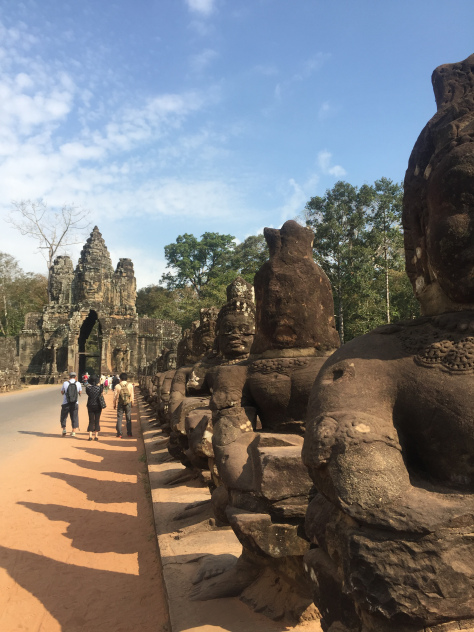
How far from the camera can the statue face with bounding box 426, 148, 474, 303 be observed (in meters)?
1.76

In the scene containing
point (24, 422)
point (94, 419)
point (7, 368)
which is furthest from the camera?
point (7, 368)

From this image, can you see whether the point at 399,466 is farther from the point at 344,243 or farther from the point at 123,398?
the point at 344,243

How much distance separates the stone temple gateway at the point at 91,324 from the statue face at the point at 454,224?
36434 mm

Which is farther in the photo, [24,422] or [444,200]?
[24,422]

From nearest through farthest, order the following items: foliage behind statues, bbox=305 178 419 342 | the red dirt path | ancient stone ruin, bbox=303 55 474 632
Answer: ancient stone ruin, bbox=303 55 474 632
the red dirt path
foliage behind statues, bbox=305 178 419 342

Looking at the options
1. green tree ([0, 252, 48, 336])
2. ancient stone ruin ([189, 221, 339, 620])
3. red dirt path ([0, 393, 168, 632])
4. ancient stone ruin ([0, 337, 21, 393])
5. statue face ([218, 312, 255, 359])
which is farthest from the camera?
green tree ([0, 252, 48, 336])

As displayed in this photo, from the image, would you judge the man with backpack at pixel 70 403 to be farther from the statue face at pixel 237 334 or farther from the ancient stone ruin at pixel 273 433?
the ancient stone ruin at pixel 273 433

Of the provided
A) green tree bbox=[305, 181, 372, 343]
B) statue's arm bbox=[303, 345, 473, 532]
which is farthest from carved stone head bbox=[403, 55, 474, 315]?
green tree bbox=[305, 181, 372, 343]

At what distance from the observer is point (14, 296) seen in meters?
50.3

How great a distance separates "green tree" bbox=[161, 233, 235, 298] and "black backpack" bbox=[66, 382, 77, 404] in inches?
1492

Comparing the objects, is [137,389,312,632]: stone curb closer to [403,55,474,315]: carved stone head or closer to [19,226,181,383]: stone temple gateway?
[403,55,474,315]: carved stone head

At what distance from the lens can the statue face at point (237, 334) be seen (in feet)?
18.1

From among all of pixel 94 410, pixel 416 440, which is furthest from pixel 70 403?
pixel 416 440

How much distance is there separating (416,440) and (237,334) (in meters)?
3.82
